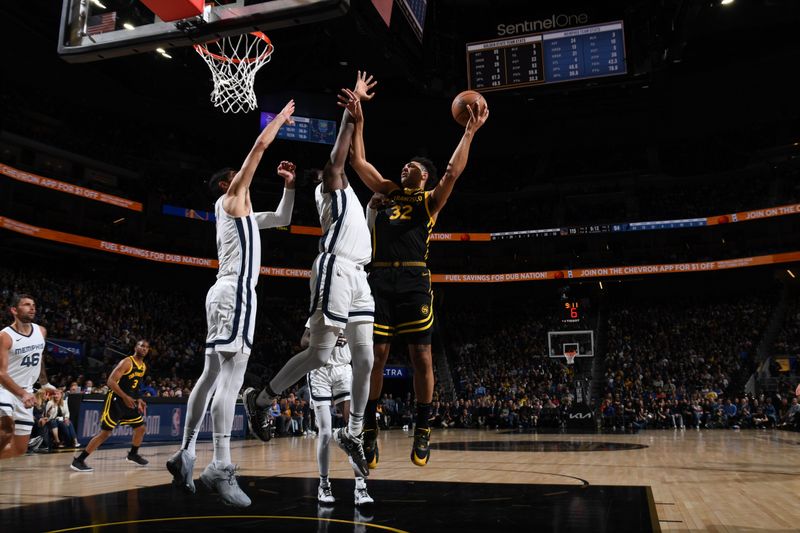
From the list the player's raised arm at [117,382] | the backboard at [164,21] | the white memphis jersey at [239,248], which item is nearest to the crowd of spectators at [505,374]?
the player's raised arm at [117,382]

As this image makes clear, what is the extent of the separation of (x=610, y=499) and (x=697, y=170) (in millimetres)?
27675

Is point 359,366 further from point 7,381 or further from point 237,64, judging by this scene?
point 237,64

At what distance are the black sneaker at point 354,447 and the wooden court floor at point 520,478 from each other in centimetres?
40

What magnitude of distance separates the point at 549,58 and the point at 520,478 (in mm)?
11432

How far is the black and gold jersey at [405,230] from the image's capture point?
5094 millimetres

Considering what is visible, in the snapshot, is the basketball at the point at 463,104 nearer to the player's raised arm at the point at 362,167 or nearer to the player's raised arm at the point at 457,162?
the player's raised arm at the point at 457,162

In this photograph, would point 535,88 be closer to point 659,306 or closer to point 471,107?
point 471,107

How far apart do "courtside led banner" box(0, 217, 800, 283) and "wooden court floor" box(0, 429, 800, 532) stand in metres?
11.9

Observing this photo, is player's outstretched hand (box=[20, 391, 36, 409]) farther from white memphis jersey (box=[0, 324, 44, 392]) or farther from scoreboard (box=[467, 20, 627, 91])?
scoreboard (box=[467, 20, 627, 91])

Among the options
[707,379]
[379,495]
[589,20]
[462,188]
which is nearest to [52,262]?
[462,188]

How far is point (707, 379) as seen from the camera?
75.4 ft

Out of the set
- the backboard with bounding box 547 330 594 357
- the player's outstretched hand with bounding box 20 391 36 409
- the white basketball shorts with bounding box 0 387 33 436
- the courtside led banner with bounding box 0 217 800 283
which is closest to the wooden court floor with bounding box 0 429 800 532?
the white basketball shorts with bounding box 0 387 33 436

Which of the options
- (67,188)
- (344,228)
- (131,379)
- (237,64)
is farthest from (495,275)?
(344,228)

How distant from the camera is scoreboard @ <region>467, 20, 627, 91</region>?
611 inches
